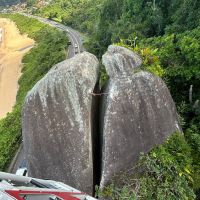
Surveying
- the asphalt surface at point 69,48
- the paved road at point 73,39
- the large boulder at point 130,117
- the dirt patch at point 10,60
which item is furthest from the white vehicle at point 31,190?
the paved road at point 73,39

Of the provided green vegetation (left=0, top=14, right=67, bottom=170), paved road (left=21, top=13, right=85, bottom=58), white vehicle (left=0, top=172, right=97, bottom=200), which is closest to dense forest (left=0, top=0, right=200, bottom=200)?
green vegetation (left=0, top=14, right=67, bottom=170)

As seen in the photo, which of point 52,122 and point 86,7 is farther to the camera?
point 86,7

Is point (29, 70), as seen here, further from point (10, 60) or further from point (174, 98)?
point (174, 98)

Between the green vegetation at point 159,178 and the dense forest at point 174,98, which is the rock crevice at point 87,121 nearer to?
the green vegetation at point 159,178

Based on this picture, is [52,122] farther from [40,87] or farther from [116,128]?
[116,128]

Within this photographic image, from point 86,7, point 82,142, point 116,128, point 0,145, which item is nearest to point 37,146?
point 82,142

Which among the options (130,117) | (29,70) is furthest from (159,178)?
(29,70)

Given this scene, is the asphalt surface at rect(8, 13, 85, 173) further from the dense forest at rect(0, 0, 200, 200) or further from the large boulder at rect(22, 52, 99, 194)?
the large boulder at rect(22, 52, 99, 194)
